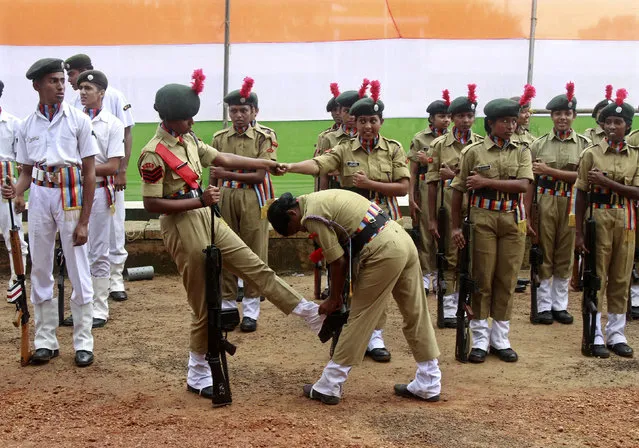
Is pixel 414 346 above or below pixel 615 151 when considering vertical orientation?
below

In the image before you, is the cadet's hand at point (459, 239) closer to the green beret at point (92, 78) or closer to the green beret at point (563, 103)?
the green beret at point (563, 103)

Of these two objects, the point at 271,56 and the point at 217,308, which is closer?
the point at 217,308

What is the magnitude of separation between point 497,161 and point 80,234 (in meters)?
3.22

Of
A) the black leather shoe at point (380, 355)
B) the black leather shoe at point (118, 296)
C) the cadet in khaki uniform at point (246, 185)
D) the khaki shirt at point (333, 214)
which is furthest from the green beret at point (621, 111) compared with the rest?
the black leather shoe at point (118, 296)

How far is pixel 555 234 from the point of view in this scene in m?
7.98

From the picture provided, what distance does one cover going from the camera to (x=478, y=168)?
21.3ft

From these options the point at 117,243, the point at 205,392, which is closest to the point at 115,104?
the point at 117,243

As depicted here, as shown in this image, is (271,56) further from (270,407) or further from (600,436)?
(600,436)

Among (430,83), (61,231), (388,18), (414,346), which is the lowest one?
(414,346)

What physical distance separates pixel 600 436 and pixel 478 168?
7.59 feet

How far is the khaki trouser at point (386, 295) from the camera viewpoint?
5332 millimetres

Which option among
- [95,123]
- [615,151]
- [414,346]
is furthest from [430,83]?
[414,346]

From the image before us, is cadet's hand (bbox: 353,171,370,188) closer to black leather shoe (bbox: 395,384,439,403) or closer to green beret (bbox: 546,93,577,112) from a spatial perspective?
black leather shoe (bbox: 395,384,439,403)

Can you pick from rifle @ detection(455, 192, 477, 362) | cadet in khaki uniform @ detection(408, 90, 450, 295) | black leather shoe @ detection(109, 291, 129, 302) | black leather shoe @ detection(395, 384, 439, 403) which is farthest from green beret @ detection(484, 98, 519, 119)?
black leather shoe @ detection(109, 291, 129, 302)
